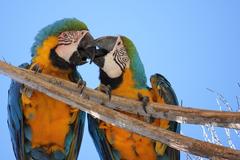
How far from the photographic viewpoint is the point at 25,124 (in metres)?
3.95

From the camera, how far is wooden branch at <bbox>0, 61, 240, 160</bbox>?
1.96 metres

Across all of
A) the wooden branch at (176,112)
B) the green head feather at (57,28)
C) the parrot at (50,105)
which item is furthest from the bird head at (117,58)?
the wooden branch at (176,112)

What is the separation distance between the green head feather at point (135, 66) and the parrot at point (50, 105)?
1.48ft

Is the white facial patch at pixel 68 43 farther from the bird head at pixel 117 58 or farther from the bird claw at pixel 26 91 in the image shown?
the bird claw at pixel 26 91

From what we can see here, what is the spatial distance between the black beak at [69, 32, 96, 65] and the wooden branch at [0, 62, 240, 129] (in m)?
0.80

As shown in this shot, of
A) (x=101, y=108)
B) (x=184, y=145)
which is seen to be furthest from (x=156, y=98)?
(x=184, y=145)

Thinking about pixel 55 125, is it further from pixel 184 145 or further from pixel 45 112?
pixel 184 145

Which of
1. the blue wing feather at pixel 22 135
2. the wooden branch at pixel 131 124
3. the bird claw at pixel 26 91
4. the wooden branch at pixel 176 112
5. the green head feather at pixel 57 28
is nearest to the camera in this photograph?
the wooden branch at pixel 131 124

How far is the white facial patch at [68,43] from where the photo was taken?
12.7ft

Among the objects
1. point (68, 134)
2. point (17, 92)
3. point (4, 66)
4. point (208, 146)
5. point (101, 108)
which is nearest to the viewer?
point (208, 146)

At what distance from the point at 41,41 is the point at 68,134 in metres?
1.00

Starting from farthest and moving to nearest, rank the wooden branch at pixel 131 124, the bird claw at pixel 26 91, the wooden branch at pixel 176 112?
the bird claw at pixel 26 91 < the wooden branch at pixel 176 112 < the wooden branch at pixel 131 124

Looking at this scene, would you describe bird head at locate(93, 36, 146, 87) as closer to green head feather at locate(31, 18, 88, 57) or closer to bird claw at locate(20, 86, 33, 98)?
green head feather at locate(31, 18, 88, 57)

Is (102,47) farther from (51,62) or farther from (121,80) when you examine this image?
(51,62)
